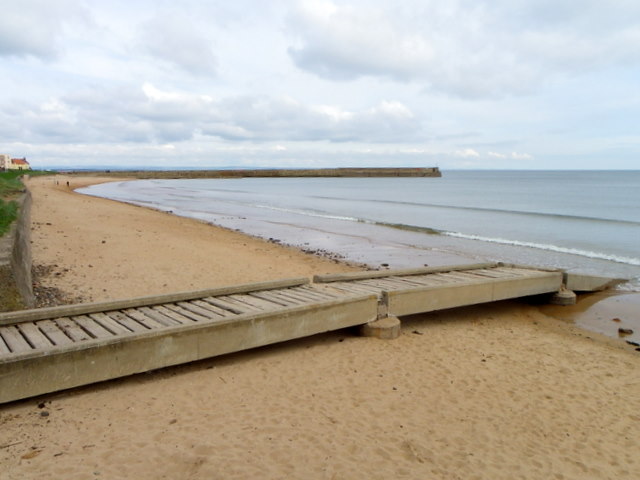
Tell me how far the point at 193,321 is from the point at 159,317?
468 mm

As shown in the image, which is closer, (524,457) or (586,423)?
(524,457)

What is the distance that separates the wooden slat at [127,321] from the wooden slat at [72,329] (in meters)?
0.43

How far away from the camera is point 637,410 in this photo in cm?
503

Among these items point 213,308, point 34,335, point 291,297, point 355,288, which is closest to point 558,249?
point 355,288

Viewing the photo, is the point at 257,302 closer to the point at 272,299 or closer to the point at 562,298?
the point at 272,299

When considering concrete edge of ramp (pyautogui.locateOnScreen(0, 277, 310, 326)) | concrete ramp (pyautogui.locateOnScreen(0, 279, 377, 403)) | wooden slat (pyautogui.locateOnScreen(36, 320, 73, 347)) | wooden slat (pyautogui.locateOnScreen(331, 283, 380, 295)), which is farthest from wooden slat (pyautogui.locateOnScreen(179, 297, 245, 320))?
wooden slat (pyautogui.locateOnScreen(331, 283, 380, 295))

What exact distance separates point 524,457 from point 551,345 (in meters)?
3.41

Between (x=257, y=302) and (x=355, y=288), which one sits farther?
(x=355, y=288)

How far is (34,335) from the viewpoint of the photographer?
198 inches

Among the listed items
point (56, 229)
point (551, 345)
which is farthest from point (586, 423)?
point (56, 229)

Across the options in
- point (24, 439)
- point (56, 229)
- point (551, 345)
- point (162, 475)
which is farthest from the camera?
point (56, 229)

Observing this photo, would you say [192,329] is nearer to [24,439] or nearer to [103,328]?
[103,328]

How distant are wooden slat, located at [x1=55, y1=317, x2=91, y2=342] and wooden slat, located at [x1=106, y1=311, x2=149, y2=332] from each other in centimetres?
Answer: 43

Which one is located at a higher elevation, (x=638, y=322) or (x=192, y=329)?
(x=192, y=329)
